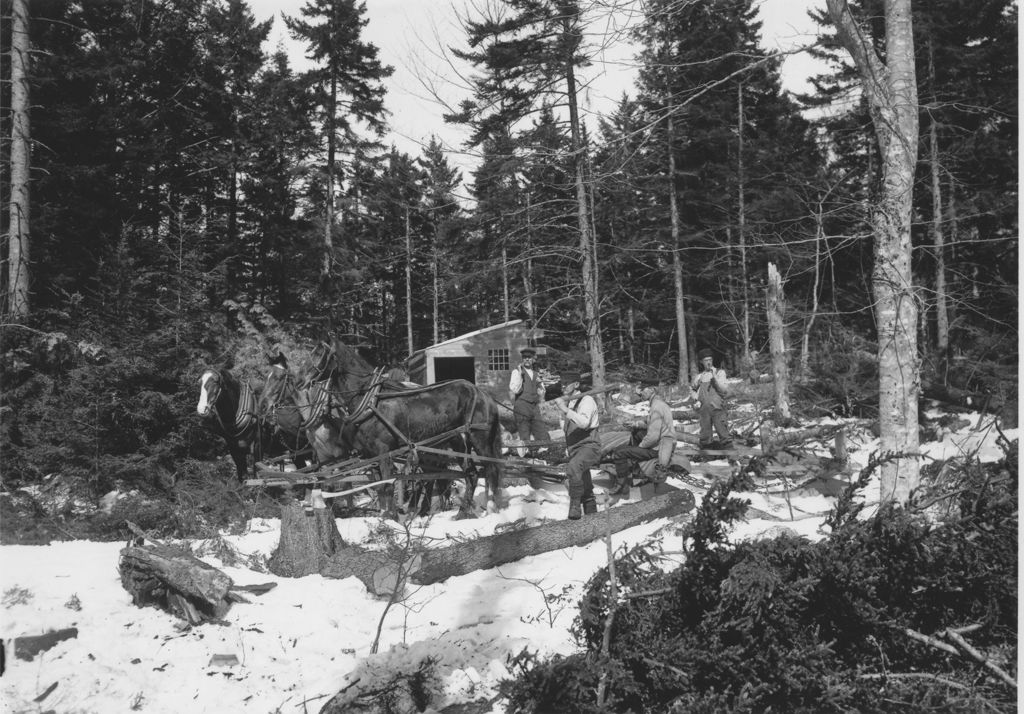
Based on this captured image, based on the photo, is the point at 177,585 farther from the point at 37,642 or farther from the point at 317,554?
the point at 317,554

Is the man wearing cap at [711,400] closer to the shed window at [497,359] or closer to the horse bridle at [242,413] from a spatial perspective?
the horse bridle at [242,413]

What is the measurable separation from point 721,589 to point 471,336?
2768cm

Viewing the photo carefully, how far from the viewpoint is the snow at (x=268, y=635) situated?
4082mm

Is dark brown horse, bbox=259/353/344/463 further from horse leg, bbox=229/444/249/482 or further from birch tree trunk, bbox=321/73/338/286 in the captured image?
birch tree trunk, bbox=321/73/338/286

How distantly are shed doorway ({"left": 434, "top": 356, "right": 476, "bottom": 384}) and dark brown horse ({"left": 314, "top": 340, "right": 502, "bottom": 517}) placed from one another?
22.4m

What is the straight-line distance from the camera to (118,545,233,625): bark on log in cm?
496

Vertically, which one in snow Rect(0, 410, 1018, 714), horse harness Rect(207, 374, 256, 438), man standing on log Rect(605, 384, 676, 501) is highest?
horse harness Rect(207, 374, 256, 438)

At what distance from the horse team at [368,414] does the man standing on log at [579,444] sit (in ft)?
5.70

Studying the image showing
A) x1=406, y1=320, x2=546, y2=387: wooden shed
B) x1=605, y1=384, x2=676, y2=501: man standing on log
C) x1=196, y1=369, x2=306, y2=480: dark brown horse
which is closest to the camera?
x1=605, y1=384, x2=676, y2=501: man standing on log

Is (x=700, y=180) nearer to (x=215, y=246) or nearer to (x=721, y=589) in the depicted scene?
(x=215, y=246)

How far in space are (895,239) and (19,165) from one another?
14.0 m

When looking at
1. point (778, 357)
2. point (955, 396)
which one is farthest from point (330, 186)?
point (955, 396)

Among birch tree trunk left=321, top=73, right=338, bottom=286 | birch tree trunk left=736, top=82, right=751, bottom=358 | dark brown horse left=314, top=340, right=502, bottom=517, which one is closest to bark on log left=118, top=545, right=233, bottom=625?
dark brown horse left=314, top=340, right=502, bottom=517

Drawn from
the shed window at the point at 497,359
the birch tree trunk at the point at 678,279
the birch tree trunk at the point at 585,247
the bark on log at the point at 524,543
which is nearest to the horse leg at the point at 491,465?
the bark on log at the point at 524,543
